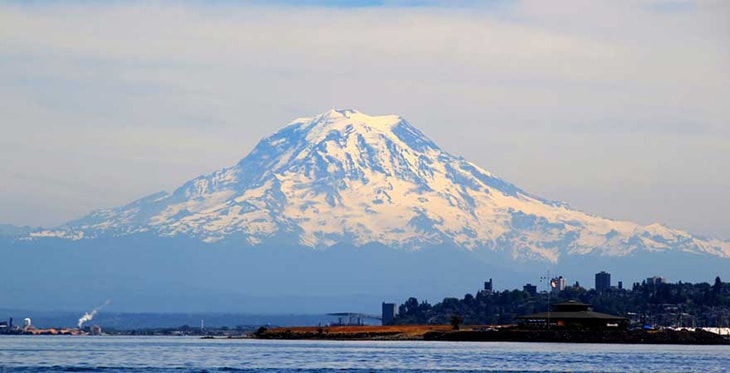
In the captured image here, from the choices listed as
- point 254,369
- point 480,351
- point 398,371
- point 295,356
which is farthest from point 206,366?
point 480,351

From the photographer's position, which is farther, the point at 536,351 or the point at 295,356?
the point at 536,351

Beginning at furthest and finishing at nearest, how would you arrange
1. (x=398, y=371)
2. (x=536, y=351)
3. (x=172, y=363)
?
(x=536, y=351) → (x=172, y=363) → (x=398, y=371)

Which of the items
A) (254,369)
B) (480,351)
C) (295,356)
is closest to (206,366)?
(254,369)

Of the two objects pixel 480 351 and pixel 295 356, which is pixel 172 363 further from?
pixel 480 351

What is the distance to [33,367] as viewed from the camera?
143 meters

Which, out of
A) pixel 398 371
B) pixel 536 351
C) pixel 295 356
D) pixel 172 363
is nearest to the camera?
pixel 398 371

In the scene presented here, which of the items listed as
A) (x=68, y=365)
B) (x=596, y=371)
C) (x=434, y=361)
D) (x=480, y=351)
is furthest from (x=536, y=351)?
(x=68, y=365)

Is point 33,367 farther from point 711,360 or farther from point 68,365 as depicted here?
point 711,360

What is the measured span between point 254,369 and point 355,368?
9.21m

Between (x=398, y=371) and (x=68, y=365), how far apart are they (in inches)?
1162

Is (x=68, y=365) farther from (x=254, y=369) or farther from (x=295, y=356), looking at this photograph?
(x=295, y=356)

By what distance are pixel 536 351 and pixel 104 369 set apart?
7209cm

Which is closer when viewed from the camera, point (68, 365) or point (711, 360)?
point (68, 365)

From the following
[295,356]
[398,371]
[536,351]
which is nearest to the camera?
[398,371]
